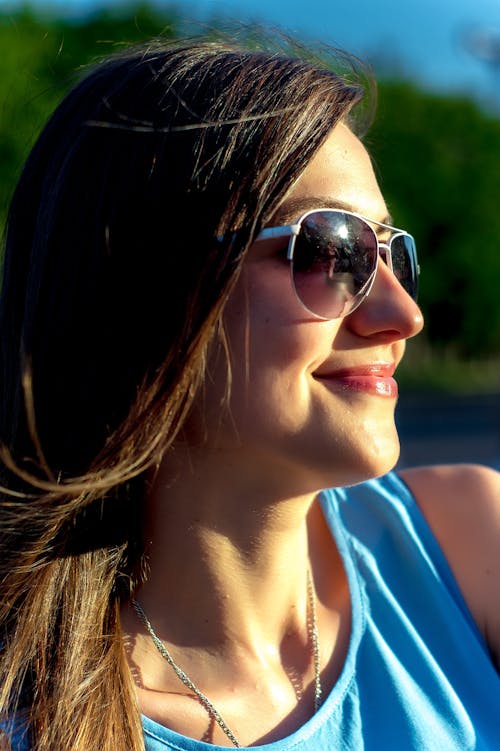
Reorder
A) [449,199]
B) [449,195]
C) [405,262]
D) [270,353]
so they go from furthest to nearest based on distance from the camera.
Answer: [449,195], [449,199], [405,262], [270,353]

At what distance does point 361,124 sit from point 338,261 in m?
0.60

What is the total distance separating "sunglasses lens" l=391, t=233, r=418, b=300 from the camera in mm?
2031

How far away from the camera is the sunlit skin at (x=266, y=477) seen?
71.7 inches

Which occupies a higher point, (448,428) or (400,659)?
(400,659)

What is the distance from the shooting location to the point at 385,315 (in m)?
1.91

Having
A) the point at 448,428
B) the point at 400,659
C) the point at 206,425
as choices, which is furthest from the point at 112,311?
the point at 448,428

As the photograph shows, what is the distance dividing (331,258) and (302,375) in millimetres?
253

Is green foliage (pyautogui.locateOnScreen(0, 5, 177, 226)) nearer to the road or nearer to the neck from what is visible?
the neck

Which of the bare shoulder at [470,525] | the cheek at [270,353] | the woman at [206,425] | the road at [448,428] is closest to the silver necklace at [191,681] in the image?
the woman at [206,425]

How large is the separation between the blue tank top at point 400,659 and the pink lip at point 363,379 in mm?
403

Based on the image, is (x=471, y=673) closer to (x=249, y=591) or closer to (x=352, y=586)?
(x=352, y=586)

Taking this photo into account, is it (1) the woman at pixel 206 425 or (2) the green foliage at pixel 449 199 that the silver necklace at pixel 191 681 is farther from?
(2) the green foliage at pixel 449 199

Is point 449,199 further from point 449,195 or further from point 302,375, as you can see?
point 302,375

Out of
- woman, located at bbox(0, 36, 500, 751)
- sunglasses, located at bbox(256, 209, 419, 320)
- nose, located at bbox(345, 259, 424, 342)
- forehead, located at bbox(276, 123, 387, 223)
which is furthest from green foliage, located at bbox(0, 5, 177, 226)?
nose, located at bbox(345, 259, 424, 342)
